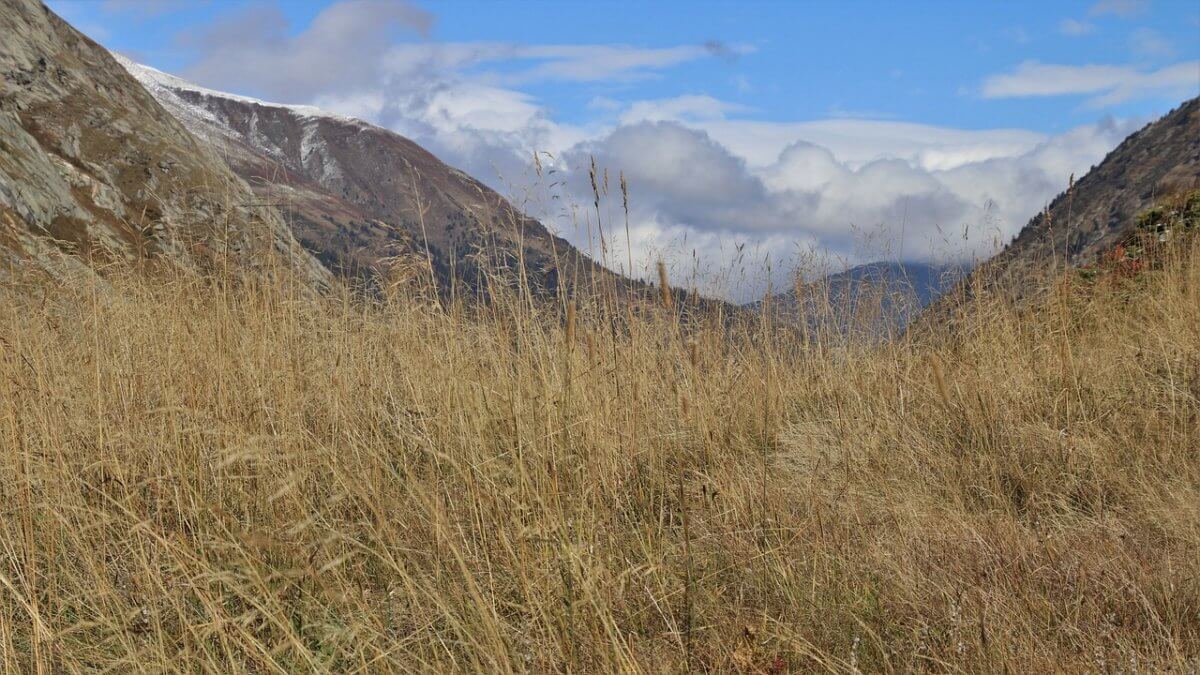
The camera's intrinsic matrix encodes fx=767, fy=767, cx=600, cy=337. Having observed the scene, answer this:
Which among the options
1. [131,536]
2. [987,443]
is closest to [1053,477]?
[987,443]

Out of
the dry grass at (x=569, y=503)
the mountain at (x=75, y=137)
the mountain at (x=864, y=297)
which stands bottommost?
the dry grass at (x=569, y=503)

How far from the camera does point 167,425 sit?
308 cm

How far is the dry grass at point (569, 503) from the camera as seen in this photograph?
6.39ft

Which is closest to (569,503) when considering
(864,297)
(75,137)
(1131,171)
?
(864,297)

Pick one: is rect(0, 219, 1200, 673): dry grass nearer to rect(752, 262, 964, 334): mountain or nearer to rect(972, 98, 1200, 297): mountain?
rect(752, 262, 964, 334): mountain

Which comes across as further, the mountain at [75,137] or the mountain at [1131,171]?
the mountain at [1131,171]

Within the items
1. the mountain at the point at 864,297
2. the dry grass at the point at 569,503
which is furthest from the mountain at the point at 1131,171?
the dry grass at the point at 569,503

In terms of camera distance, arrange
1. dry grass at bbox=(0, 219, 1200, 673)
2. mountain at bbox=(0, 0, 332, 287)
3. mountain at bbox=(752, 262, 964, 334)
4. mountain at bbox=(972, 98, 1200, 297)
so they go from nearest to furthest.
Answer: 1. dry grass at bbox=(0, 219, 1200, 673)
2. mountain at bbox=(752, 262, 964, 334)
3. mountain at bbox=(0, 0, 332, 287)
4. mountain at bbox=(972, 98, 1200, 297)

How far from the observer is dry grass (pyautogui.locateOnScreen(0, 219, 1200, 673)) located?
6.39 feet

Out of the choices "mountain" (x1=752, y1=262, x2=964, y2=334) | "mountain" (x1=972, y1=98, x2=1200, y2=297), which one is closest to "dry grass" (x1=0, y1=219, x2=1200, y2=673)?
"mountain" (x1=752, y1=262, x2=964, y2=334)

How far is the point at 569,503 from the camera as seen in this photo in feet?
8.16

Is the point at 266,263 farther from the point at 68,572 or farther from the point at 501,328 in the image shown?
the point at 68,572

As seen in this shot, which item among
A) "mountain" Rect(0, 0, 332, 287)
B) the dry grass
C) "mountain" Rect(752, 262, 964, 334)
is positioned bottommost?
the dry grass

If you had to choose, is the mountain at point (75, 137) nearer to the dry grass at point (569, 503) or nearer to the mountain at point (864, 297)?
the mountain at point (864, 297)
